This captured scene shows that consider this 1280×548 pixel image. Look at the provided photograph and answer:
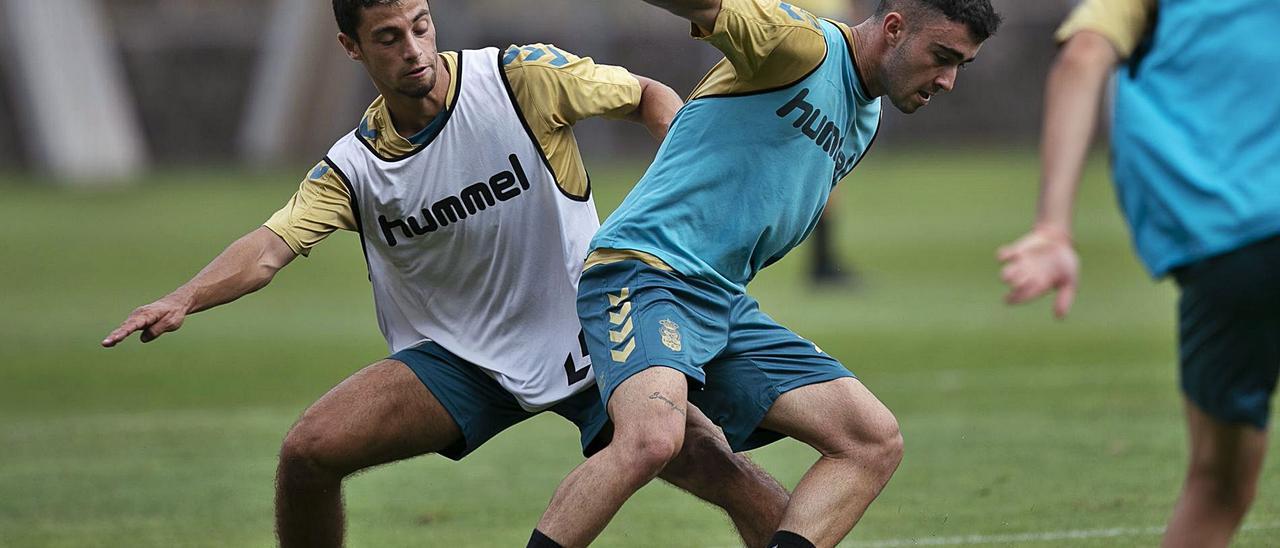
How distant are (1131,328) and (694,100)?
9054 mm

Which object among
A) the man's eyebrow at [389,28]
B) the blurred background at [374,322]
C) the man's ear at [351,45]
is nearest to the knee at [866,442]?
the blurred background at [374,322]

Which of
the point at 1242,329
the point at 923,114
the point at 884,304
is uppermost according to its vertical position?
the point at 1242,329

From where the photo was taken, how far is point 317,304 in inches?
651

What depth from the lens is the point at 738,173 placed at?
5066 mm

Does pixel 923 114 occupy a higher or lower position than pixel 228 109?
lower

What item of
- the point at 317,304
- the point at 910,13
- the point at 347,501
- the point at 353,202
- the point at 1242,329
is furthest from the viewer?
the point at 317,304

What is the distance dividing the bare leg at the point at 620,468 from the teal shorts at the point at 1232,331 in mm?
Result: 1448

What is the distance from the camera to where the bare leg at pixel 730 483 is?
216 inches

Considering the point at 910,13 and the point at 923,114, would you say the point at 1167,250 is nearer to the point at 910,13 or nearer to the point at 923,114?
the point at 910,13

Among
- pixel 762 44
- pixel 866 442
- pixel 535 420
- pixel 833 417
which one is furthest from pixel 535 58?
pixel 535 420

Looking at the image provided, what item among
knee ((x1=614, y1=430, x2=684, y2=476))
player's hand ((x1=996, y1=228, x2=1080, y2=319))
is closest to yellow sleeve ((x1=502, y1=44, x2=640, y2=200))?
knee ((x1=614, y1=430, x2=684, y2=476))

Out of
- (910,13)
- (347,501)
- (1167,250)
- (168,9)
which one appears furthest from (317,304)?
(168,9)

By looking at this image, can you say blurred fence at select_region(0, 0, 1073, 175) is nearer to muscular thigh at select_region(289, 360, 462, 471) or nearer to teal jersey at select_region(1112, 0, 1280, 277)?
muscular thigh at select_region(289, 360, 462, 471)

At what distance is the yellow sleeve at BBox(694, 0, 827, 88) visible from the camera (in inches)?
188
